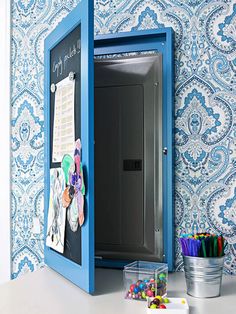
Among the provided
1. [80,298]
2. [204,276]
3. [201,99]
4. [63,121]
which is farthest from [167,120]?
[80,298]

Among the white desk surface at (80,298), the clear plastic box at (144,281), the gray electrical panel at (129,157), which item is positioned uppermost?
the gray electrical panel at (129,157)

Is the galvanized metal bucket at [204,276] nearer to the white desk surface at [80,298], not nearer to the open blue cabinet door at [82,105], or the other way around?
the white desk surface at [80,298]

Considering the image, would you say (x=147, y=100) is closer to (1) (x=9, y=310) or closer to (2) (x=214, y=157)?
(2) (x=214, y=157)

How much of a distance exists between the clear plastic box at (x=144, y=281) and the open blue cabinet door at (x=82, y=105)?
0.12m


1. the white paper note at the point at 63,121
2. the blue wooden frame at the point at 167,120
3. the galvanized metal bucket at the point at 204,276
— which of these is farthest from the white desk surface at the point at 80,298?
the white paper note at the point at 63,121

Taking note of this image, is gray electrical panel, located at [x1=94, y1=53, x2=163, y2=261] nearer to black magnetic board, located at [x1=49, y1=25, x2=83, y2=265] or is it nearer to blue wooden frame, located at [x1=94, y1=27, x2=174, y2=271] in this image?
blue wooden frame, located at [x1=94, y1=27, x2=174, y2=271]

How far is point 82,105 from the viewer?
1512 mm

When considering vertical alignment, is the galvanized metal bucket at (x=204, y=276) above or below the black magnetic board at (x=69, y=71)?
below

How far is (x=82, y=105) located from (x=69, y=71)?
0.22 metres

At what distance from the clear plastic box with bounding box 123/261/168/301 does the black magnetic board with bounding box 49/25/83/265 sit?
0.17m

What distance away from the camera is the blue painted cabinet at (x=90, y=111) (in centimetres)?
147

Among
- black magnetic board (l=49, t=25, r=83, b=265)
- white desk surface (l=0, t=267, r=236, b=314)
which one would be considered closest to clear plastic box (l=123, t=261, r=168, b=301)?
white desk surface (l=0, t=267, r=236, b=314)

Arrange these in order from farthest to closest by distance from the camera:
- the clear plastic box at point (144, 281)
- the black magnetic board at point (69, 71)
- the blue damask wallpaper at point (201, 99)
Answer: the blue damask wallpaper at point (201, 99), the black magnetic board at point (69, 71), the clear plastic box at point (144, 281)

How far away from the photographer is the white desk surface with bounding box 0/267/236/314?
1351 mm
